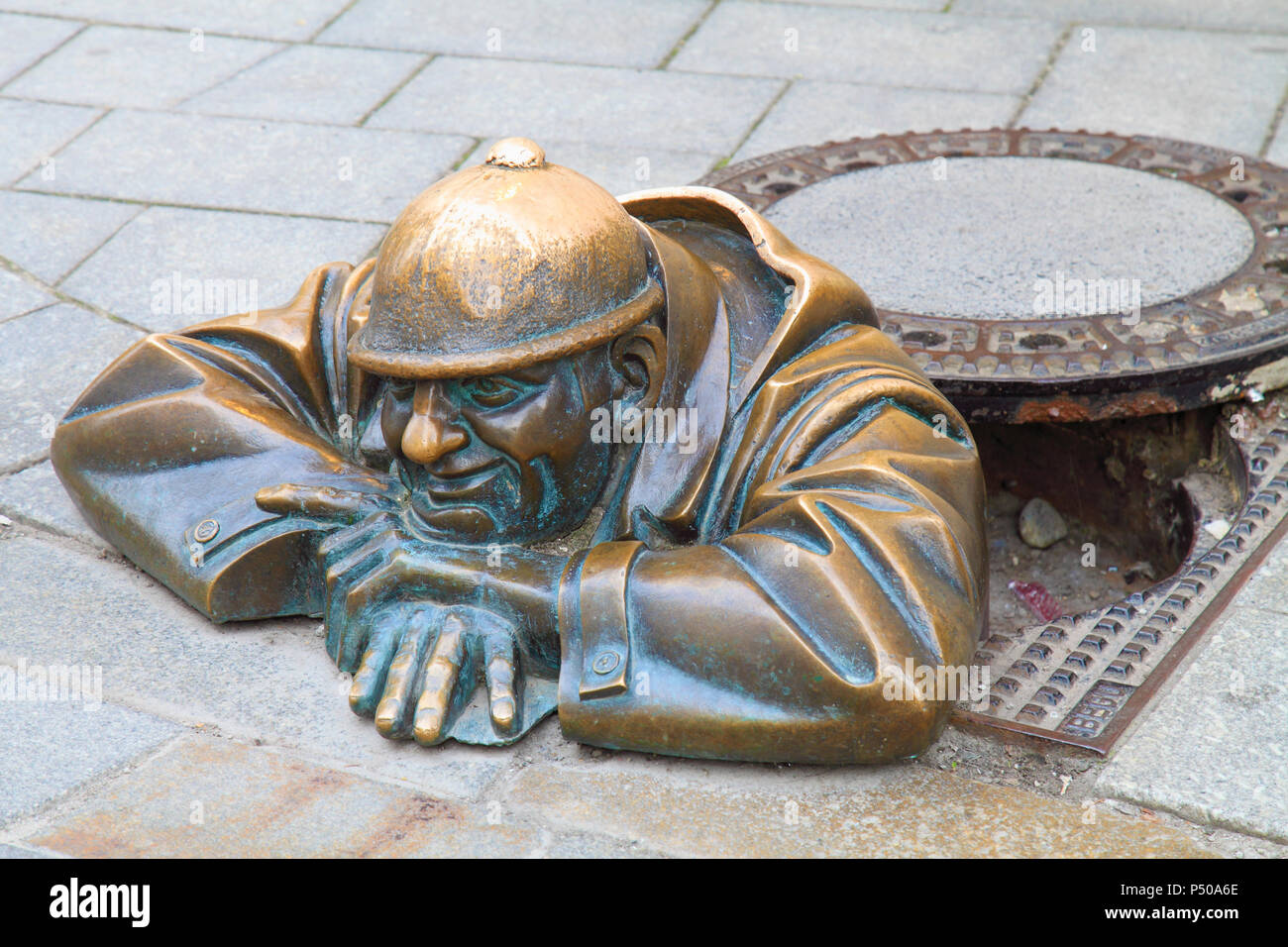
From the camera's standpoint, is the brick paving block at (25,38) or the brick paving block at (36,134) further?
the brick paving block at (25,38)

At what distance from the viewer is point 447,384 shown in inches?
93.2

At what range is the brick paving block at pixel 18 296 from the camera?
4145 millimetres

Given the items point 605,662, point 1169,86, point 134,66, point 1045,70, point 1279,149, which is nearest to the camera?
point 605,662

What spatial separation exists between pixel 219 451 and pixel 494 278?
849 mm

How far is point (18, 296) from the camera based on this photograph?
13.8 feet

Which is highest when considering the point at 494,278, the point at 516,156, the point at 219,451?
the point at 516,156

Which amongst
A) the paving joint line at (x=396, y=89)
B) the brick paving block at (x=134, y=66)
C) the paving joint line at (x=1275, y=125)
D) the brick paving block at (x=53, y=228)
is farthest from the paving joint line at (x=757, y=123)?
the brick paving block at (x=134, y=66)

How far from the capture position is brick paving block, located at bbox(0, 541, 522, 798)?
251cm

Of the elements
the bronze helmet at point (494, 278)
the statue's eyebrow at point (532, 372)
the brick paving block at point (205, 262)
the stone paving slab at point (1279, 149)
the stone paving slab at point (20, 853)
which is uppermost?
the bronze helmet at point (494, 278)

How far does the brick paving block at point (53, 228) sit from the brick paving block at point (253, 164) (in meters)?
0.08

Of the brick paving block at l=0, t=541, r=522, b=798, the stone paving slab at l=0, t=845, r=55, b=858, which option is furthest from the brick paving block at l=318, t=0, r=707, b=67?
the stone paving slab at l=0, t=845, r=55, b=858

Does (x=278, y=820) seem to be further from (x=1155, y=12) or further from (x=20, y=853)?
(x=1155, y=12)


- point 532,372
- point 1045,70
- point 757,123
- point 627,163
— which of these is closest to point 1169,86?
point 1045,70

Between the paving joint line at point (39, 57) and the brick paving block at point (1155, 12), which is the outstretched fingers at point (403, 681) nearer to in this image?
the paving joint line at point (39, 57)
